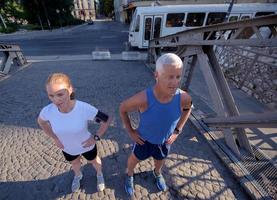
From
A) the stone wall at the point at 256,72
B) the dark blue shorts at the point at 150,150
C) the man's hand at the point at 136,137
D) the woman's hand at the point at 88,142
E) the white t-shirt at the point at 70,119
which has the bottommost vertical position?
the stone wall at the point at 256,72

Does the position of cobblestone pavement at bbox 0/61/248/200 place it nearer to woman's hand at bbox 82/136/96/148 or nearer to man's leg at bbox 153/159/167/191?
man's leg at bbox 153/159/167/191

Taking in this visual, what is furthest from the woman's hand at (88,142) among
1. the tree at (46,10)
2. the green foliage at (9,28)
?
the tree at (46,10)

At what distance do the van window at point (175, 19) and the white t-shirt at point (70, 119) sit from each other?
11.7 metres

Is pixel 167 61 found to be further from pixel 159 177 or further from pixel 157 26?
pixel 157 26

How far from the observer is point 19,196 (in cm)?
242

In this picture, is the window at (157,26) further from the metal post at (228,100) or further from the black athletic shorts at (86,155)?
the black athletic shorts at (86,155)

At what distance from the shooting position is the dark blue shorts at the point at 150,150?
83.4 inches

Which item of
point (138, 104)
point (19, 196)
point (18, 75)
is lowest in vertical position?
point (18, 75)

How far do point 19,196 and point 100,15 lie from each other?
336 ft

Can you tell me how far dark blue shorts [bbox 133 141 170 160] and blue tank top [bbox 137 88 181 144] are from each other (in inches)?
3.9

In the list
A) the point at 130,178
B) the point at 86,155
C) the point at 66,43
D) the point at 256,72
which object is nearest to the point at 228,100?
the point at 130,178

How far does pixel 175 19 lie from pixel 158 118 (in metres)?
12.0

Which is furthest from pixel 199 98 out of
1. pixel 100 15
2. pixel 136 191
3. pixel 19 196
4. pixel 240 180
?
pixel 100 15

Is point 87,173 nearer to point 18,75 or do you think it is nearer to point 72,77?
point 72,77
